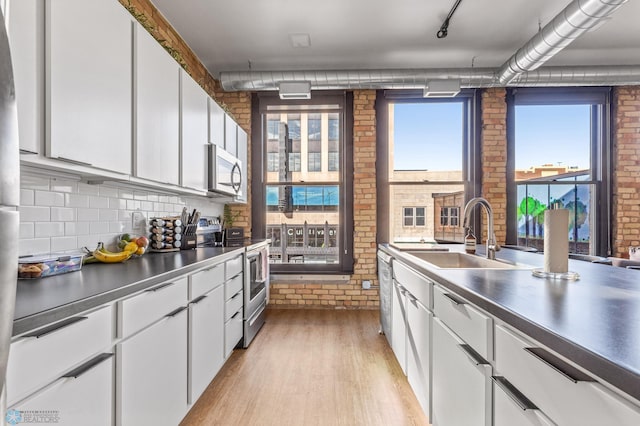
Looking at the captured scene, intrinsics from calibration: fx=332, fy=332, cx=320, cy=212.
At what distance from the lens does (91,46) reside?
154 cm

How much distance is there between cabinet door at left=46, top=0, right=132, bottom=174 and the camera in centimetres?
133

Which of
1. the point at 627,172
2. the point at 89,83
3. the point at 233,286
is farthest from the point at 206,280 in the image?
the point at 627,172

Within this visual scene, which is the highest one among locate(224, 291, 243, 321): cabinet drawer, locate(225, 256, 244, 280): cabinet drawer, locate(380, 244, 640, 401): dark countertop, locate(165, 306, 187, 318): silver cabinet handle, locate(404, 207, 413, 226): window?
locate(404, 207, 413, 226): window

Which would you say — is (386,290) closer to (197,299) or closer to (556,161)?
(197,299)

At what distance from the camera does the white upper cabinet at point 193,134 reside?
2.51 metres

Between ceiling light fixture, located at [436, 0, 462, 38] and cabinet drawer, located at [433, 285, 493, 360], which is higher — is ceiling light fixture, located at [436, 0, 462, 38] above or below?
above

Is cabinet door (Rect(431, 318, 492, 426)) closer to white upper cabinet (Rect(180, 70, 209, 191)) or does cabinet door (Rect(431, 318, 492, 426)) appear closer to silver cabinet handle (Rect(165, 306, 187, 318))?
silver cabinet handle (Rect(165, 306, 187, 318))

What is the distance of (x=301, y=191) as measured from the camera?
455cm

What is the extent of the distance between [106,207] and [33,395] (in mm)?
1459

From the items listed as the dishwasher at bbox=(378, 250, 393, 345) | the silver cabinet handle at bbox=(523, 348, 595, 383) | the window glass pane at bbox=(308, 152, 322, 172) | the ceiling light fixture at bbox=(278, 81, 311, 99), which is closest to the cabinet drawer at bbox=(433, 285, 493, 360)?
the silver cabinet handle at bbox=(523, 348, 595, 383)

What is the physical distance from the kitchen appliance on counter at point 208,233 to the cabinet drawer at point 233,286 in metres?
0.60

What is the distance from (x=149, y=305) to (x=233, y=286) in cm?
128

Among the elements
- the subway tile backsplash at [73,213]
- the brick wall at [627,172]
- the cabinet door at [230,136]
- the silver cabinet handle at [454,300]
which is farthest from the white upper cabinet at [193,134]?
the brick wall at [627,172]

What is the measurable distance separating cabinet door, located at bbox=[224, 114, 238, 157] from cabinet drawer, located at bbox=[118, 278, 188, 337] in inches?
78.7
